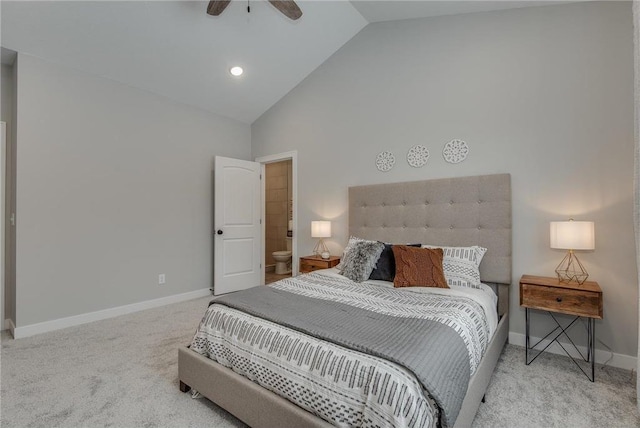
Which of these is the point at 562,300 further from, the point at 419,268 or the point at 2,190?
the point at 2,190

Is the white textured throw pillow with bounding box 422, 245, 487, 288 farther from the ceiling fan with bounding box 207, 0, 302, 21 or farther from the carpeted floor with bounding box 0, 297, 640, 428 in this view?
the ceiling fan with bounding box 207, 0, 302, 21

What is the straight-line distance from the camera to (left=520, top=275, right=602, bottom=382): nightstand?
2.11m

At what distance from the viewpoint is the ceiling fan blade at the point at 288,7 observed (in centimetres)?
223

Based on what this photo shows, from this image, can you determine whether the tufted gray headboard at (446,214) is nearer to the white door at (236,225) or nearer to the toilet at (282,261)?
Result: the white door at (236,225)

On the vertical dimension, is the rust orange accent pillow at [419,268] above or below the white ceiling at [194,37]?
below

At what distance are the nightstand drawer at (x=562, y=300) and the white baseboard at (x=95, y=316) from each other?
12.7 ft

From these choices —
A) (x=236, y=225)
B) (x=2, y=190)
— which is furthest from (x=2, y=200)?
(x=236, y=225)

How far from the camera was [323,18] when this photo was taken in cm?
335

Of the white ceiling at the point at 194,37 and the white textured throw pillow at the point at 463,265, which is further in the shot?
the white ceiling at the point at 194,37

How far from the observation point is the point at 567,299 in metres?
2.19

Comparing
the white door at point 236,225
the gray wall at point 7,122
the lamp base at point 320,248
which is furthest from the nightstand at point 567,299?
the gray wall at point 7,122

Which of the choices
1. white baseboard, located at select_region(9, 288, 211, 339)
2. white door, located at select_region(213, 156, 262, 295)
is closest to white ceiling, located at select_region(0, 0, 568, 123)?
white door, located at select_region(213, 156, 262, 295)

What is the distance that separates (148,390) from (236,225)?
269 cm

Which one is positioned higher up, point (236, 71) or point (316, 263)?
point (236, 71)
